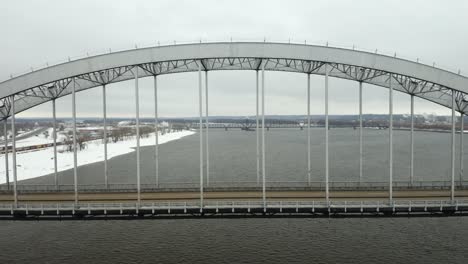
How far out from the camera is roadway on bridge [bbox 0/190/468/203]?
79.6 feet

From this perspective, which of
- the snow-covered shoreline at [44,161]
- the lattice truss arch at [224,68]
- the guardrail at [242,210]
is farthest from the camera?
the snow-covered shoreline at [44,161]

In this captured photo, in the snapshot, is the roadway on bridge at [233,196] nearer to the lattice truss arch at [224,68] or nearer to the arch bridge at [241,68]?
the arch bridge at [241,68]

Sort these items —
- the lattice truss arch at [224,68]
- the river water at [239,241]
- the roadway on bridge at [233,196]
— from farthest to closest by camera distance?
the lattice truss arch at [224,68] → the roadway on bridge at [233,196] → the river water at [239,241]

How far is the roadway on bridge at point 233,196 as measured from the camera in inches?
955

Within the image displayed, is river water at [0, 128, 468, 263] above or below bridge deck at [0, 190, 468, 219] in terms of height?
below

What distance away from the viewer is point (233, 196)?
24641 millimetres

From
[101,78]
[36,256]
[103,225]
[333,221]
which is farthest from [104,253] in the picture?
[333,221]

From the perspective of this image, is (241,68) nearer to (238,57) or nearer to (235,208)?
(238,57)

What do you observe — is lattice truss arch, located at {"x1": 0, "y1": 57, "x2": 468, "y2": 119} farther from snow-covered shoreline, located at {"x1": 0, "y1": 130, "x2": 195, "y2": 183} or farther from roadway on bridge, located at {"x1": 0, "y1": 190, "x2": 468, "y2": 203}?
snow-covered shoreline, located at {"x1": 0, "y1": 130, "x2": 195, "y2": 183}

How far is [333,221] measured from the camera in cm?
3158

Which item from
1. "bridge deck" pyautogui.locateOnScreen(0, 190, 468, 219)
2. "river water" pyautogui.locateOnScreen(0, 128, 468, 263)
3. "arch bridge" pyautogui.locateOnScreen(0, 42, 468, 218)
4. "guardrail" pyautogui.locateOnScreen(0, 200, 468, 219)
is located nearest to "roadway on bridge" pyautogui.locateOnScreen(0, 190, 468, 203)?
"arch bridge" pyautogui.locateOnScreen(0, 42, 468, 218)

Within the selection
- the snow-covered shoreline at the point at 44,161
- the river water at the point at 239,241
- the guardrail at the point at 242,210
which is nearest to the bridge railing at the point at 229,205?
the guardrail at the point at 242,210

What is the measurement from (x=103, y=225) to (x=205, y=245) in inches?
416

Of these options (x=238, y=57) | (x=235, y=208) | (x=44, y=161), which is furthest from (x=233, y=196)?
(x=44, y=161)
